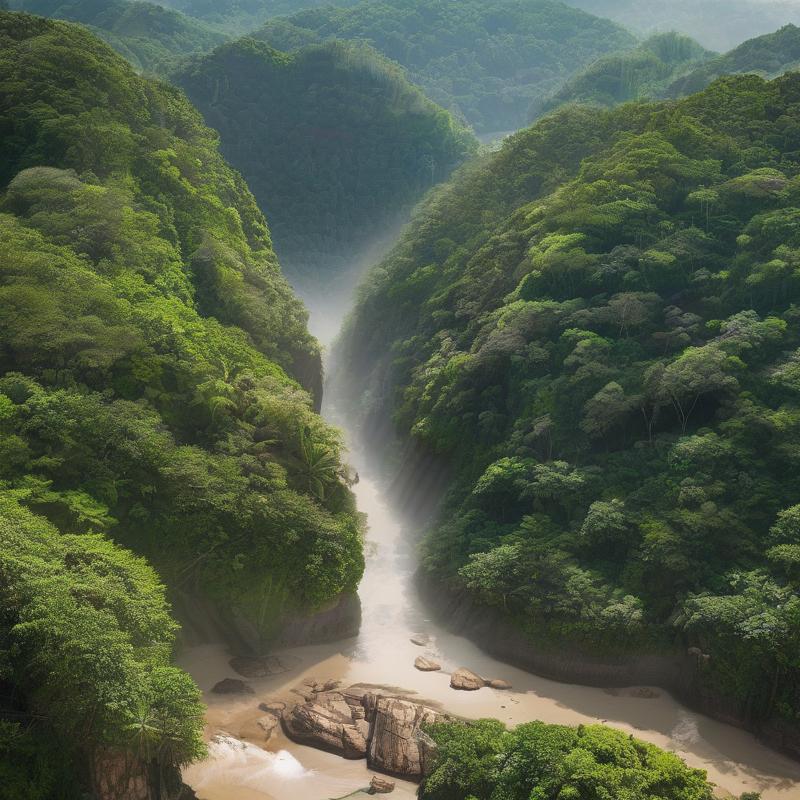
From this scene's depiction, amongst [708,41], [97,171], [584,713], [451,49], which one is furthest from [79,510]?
[708,41]

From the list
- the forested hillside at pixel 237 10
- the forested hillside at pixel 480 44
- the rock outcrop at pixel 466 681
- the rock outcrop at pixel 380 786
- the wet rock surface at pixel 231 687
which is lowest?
the rock outcrop at pixel 380 786

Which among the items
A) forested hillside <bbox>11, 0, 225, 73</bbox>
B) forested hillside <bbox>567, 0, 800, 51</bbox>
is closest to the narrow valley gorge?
forested hillside <bbox>11, 0, 225, 73</bbox>

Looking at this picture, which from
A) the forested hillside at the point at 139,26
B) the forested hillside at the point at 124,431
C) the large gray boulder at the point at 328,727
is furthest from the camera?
the forested hillside at the point at 139,26

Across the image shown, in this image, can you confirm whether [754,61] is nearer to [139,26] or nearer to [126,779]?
[139,26]

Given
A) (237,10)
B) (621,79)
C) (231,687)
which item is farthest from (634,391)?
(237,10)

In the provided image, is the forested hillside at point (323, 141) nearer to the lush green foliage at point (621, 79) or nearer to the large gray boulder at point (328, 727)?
the lush green foliage at point (621, 79)

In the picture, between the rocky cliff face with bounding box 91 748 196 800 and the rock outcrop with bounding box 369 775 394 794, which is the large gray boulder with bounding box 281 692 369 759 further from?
the rocky cliff face with bounding box 91 748 196 800

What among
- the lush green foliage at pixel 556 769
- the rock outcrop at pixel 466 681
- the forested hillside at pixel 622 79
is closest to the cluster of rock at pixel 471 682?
the rock outcrop at pixel 466 681
